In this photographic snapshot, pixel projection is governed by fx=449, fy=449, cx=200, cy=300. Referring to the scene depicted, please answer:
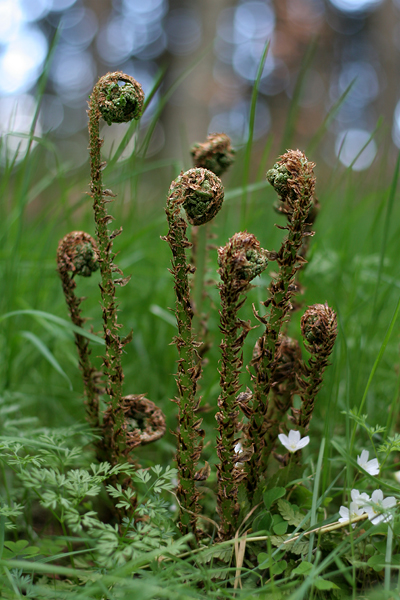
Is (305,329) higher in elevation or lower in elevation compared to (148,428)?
higher

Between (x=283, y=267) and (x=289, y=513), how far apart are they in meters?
0.64

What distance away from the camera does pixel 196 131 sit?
947cm

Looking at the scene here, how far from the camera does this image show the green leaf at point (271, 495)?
1.13 metres

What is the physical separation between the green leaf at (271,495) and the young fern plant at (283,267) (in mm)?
80

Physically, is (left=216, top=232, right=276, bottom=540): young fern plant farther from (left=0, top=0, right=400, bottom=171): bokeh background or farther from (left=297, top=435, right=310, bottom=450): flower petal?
(left=0, top=0, right=400, bottom=171): bokeh background

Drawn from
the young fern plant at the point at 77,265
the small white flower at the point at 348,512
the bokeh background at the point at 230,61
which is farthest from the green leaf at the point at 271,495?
the bokeh background at the point at 230,61

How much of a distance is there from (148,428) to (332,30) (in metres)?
20.5

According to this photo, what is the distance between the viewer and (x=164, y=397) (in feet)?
6.59

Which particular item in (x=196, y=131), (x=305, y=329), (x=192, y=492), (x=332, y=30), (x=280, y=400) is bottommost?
(x=192, y=492)

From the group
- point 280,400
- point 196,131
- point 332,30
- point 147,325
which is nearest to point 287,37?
point 332,30

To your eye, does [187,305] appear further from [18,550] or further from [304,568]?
[18,550]

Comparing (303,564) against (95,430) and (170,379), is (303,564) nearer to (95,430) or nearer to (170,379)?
(95,430)

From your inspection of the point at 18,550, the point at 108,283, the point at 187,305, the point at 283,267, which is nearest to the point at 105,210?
the point at 108,283

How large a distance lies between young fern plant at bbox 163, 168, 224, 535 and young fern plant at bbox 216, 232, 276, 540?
6 centimetres
